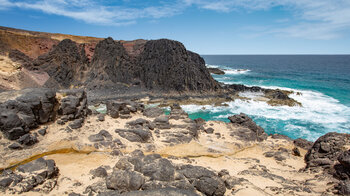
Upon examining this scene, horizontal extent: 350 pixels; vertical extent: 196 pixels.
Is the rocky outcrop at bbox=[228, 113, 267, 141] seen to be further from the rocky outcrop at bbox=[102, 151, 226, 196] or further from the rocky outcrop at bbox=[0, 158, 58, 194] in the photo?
the rocky outcrop at bbox=[0, 158, 58, 194]

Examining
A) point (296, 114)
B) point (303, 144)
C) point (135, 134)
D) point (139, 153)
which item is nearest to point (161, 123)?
point (135, 134)

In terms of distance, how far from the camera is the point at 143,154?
12406 mm

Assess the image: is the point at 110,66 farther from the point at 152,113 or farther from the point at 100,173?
the point at 100,173

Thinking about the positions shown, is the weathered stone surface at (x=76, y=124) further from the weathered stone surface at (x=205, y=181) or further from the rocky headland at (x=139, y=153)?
the weathered stone surface at (x=205, y=181)

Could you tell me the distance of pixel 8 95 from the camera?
513 inches

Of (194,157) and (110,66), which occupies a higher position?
(110,66)

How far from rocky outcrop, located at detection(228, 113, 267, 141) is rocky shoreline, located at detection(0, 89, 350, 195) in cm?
10

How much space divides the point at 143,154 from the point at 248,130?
11741 mm

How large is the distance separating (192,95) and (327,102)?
2549 centimetres

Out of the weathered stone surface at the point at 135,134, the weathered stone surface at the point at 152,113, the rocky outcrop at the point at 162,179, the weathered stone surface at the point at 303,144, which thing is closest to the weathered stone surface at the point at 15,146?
the weathered stone surface at the point at 135,134

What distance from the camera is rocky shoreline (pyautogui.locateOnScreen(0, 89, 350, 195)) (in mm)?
8258

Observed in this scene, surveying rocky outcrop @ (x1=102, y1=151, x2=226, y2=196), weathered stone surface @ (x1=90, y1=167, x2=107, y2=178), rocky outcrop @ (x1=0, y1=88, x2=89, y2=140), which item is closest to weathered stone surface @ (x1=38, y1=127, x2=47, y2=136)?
rocky outcrop @ (x1=0, y1=88, x2=89, y2=140)

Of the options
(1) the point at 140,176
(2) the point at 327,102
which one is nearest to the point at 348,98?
(2) the point at 327,102

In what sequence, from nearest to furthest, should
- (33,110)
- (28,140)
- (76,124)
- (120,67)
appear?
(28,140)
(33,110)
(76,124)
(120,67)
